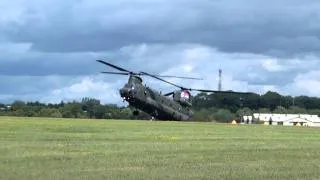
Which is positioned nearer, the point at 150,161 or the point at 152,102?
the point at 150,161

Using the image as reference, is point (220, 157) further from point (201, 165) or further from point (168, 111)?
point (168, 111)

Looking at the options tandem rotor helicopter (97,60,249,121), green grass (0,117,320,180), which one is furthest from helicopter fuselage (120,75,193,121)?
green grass (0,117,320,180)

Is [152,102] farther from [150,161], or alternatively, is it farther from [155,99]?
[150,161]

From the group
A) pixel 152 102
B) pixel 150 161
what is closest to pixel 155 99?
pixel 152 102

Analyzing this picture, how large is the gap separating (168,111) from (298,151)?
67.1 meters

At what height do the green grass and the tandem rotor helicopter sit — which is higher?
the tandem rotor helicopter

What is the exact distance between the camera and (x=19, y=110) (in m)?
96.9

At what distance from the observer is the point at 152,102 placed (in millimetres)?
87812

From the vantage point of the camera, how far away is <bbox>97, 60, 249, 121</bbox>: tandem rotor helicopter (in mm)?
83312

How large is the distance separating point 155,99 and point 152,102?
117 centimetres

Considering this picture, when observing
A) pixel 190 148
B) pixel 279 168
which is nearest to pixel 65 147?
pixel 190 148

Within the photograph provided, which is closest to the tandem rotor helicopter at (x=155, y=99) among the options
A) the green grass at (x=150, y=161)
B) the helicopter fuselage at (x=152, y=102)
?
the helicopter fuselage at (x=152, y=102)

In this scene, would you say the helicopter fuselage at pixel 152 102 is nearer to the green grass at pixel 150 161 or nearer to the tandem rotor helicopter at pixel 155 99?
the tandem rotor helicopter at pixel 155 99

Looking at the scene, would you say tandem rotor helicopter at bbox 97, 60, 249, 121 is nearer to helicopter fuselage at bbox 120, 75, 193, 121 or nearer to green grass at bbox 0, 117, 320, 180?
helicopter fuselage at bbox 120, 75, 193, 121
